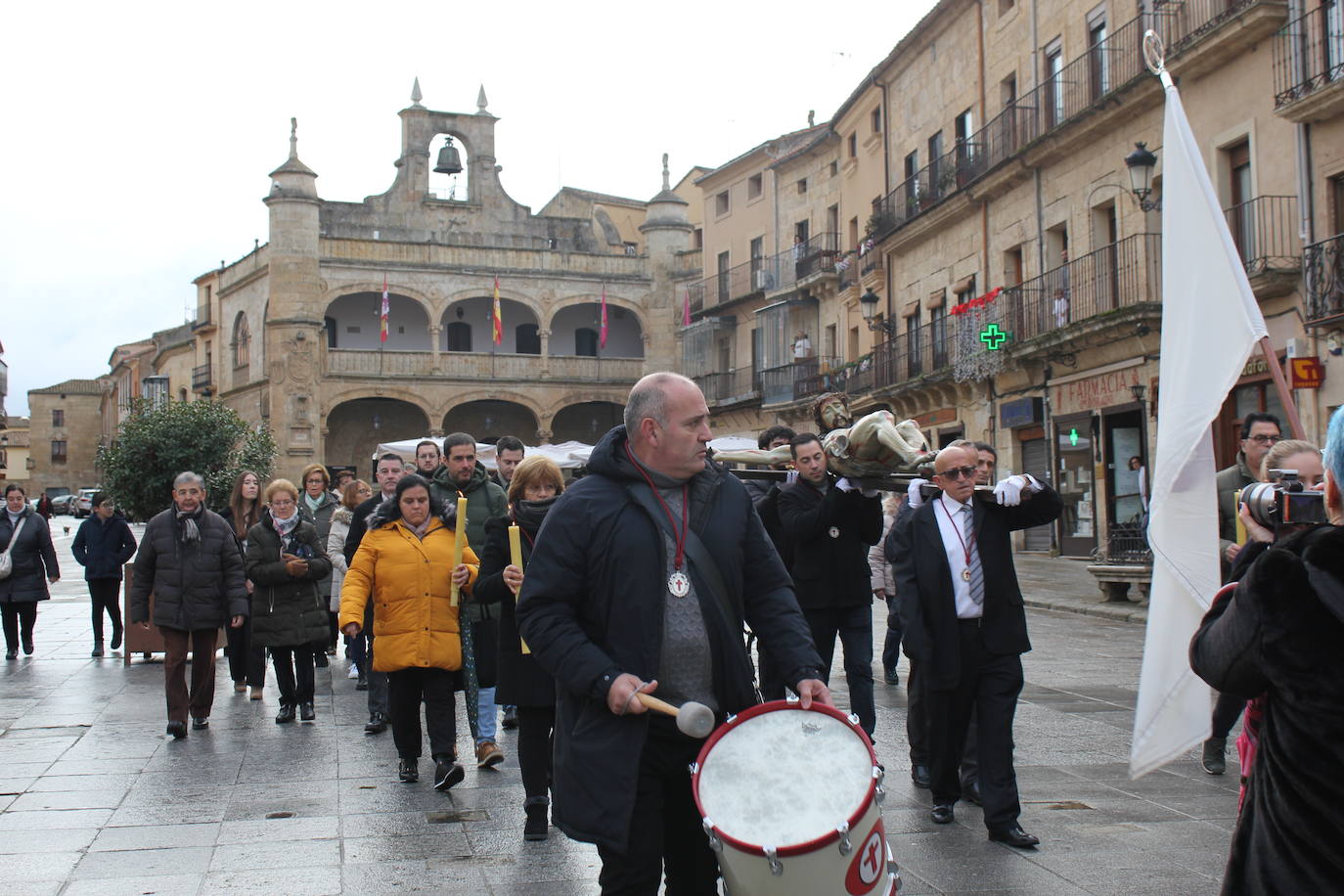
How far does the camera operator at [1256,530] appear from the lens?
3514mm

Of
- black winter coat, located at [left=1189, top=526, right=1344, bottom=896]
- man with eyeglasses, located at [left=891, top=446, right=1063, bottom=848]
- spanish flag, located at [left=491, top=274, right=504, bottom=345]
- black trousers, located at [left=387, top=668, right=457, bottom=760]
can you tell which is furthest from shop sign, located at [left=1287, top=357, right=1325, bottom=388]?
spanish flag, located at [left=491, top=274, right=504, bottom=345]

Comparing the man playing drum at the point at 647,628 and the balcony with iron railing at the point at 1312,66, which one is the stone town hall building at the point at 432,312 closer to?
the balcony with iron railing at the point at 1312,66

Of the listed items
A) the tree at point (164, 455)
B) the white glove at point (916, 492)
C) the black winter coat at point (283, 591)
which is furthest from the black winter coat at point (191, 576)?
the tree at point (164, 455)

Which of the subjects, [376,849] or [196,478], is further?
[196,478]

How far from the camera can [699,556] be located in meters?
3.79

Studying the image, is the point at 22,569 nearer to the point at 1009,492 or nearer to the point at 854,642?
the point at 854,642

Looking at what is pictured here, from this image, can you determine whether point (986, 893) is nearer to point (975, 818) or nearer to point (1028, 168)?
point (975, 818)

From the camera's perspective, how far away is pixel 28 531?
524 inches

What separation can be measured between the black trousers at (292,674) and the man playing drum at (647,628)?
590 cm

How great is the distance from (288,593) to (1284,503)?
25.7 ft

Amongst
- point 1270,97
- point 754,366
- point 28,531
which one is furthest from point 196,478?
point 754,366

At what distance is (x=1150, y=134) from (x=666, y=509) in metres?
20.1

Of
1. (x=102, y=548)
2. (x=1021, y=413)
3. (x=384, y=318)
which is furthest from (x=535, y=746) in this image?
(x=384, y=318)

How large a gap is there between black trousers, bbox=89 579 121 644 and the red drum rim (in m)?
11.6
